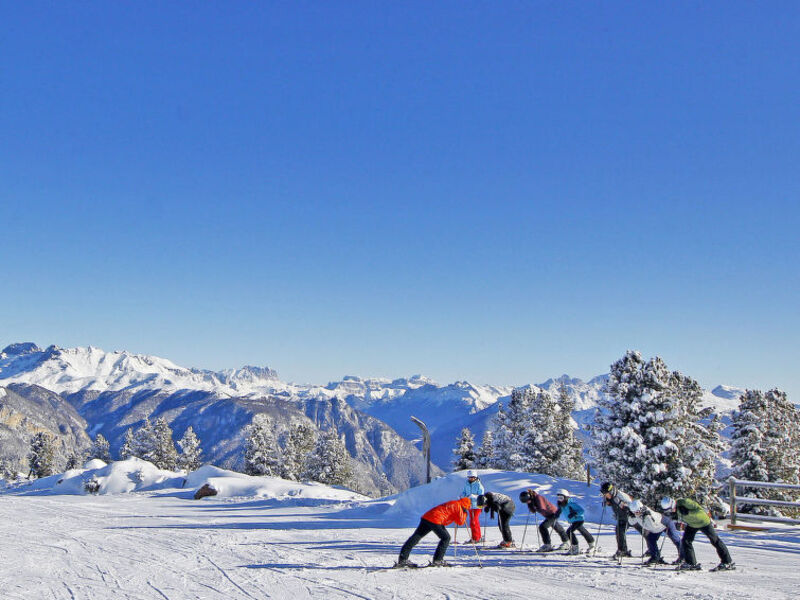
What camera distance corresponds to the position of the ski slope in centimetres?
888

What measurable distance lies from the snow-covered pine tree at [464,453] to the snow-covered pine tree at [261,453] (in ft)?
57.5

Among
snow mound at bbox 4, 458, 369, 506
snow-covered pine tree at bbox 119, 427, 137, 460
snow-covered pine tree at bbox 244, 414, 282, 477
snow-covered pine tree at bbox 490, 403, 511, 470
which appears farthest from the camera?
snow-covered pine tree at bbox 119, 427, 137, 460

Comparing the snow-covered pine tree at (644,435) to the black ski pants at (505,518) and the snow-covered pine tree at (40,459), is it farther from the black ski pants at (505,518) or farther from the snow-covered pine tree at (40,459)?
the snow-covered pine tree at (40,459)

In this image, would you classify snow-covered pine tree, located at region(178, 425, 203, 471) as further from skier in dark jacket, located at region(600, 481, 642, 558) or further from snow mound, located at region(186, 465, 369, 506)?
skier in dark jacket, located at region(600, 481, 642, 558)

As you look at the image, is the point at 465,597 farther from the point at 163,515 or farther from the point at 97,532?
the point at 163,515

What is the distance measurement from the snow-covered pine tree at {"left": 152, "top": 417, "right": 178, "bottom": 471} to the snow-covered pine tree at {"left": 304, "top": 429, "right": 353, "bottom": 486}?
16.3 meters

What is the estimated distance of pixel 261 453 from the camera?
51.2m

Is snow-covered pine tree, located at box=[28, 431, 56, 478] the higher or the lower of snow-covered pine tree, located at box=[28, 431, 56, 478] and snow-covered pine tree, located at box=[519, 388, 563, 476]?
the lower

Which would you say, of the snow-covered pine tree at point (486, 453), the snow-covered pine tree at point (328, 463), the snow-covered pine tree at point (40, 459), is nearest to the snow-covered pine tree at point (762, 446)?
the snow-covered pine tree at point (486, 453)

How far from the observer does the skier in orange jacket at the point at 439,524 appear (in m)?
10.0

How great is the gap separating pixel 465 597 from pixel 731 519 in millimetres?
11454

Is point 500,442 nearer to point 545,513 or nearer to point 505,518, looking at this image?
point 505,518

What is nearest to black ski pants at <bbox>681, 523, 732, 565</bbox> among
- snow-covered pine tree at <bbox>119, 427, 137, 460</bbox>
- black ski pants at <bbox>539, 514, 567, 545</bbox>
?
black ski pants at <bbox>539, 514, 567, 545</bbox>

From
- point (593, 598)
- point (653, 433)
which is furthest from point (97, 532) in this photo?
point (653, 433)
